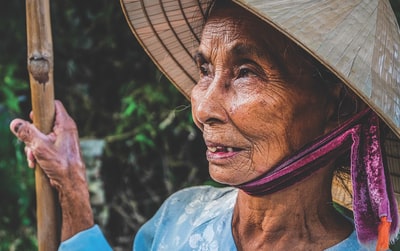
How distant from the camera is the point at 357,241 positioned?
1.89 m

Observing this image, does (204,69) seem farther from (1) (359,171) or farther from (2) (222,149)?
(1) (359,171)

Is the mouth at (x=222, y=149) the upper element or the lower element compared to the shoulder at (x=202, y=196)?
upper

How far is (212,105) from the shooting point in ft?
5.90

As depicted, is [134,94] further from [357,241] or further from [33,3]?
[357,241]

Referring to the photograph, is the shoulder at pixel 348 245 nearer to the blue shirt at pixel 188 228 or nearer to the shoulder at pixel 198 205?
the blue shirt at pixel 188 228

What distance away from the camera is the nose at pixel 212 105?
1.79 meters

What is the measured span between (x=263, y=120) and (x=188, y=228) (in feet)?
1.55

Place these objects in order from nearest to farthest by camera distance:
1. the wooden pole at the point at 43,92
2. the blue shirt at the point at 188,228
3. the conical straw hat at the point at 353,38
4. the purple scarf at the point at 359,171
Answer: the conical straw hat at the point at 353,38
the purple scarf at the point at 359,171
the blue shirt at the point at 188,228
the wooden pole at the point at 43,92

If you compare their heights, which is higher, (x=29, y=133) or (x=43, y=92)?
(x=43, y=92)

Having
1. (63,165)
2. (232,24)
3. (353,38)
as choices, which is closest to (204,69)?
(232,24)

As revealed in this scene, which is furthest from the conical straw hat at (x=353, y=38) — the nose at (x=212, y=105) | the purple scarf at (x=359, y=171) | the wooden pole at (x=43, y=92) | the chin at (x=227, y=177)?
the wooden pole at (x=43, y=92)

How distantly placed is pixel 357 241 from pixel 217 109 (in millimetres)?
507

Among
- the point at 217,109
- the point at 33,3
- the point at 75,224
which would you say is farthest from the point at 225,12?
the point at 75,224

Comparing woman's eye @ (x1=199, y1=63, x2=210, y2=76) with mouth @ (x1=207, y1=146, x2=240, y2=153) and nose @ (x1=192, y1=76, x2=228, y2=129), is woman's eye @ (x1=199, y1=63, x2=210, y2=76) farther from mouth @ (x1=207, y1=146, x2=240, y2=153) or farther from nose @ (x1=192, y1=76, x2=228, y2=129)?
mouth @ (x1=207, y1=146, x2=240, y2=153)
